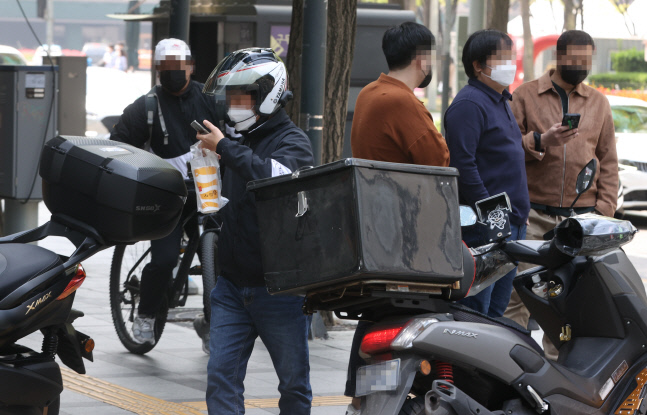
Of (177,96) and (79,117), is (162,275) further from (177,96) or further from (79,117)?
(79,117)

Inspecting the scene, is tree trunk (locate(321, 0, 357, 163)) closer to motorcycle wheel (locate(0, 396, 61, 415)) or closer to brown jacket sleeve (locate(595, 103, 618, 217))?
brown jacket sleeve (locate(595, 103, 618, 217))

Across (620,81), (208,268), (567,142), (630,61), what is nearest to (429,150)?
(567,142)

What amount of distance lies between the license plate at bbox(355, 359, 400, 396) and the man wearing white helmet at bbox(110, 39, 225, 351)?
278cm

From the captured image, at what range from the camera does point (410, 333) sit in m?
3.64

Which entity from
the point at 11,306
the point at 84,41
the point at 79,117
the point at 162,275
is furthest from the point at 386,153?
the point at 84,41

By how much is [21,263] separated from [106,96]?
17473 mm

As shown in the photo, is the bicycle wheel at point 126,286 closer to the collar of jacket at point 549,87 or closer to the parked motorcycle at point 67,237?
the parked motorcycle at point 67,237

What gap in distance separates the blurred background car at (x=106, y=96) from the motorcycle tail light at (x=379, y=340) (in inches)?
647

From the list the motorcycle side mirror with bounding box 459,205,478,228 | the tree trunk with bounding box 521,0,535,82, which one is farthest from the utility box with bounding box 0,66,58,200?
the tree trunk with bounding box 521,0,535,82

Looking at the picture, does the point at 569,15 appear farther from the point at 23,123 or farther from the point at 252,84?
the point at 252,84

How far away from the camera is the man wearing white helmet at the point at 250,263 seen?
13.5 ft

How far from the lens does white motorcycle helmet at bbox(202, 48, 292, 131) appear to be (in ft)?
13.5

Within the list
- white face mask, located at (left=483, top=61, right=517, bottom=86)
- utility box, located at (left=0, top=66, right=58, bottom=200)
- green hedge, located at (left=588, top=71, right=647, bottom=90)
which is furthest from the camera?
green hedge, located at (left=588, top=71, right=647, bottom=90)

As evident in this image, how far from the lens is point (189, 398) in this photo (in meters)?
5.56
